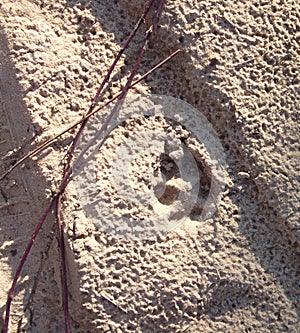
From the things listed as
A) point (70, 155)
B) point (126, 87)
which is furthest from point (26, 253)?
point (126, 87)

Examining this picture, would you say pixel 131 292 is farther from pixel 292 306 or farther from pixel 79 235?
pixel 292 306

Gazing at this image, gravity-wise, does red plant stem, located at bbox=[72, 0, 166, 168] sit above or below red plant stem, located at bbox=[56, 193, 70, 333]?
above

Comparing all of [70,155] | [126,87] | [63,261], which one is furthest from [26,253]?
[126,87]

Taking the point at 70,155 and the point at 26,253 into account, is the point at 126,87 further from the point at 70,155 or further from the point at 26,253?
the point at 26,253

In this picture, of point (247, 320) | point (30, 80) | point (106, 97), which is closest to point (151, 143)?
point (106, 97)

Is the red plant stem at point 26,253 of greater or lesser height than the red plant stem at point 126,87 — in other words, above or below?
below

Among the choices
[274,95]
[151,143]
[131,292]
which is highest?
[274,95]

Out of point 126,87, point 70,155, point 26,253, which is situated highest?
point 126,87

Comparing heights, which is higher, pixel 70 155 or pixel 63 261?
pixel 70 155
